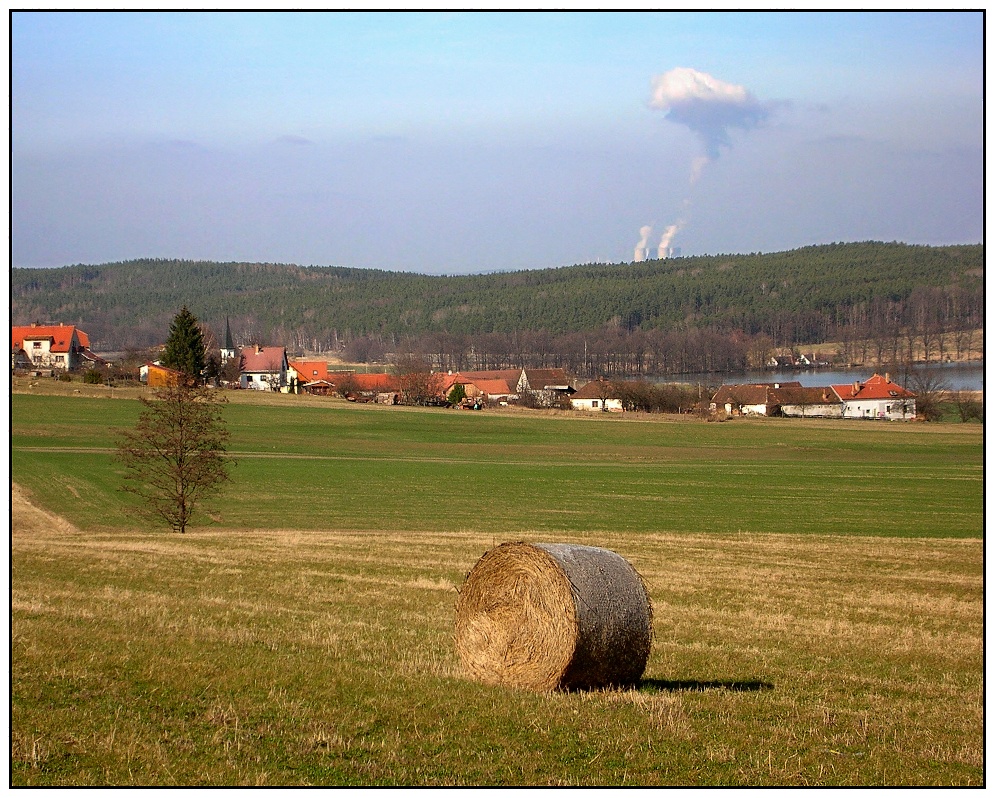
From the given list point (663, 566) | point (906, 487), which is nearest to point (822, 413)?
point (906, 487)

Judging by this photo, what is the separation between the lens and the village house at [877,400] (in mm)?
105438

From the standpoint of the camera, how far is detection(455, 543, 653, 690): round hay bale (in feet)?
33.0

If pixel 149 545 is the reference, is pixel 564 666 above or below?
above

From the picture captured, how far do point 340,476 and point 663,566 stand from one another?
100ft

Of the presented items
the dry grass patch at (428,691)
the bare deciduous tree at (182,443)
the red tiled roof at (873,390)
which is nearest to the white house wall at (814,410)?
the red tiled roof at (873,390)

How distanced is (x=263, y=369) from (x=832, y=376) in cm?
7250

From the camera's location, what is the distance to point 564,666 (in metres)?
9.96

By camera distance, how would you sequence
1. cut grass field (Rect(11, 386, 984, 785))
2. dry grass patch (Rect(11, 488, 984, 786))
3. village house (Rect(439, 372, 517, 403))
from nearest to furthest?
dry grass patch (Rect(11, 488, 984, 786)) < cut grass field (Rect(11, 386, 984, 785)) < village house (Rect(439, 372, 517, 403))

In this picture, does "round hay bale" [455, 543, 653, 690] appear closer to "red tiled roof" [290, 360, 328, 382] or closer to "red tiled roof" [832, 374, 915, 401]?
"red tiled roof" [832, 374, 915, 401]

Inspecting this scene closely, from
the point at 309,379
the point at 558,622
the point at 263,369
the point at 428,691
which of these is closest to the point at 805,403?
the point at 309,379

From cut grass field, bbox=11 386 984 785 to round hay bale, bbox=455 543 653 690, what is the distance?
1.33 ft

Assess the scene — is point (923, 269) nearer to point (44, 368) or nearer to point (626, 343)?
point (626, 343)

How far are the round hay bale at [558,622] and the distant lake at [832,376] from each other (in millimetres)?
101604

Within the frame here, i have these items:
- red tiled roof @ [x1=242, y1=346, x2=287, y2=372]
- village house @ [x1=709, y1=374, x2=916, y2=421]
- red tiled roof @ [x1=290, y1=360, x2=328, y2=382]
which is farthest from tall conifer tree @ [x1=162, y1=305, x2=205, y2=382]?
village house @ [x1=709, y1=374, x2=916, y2=421]
